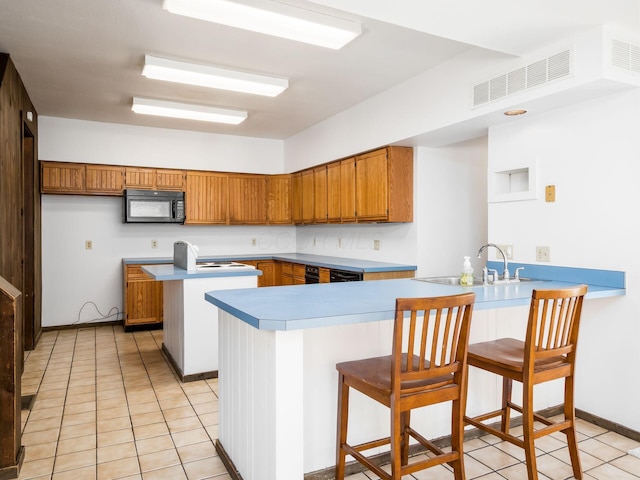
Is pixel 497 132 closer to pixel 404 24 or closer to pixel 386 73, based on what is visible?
pixel 386 73

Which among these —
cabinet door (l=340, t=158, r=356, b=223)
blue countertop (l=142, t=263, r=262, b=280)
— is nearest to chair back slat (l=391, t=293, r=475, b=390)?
blue countertop (l=142, t=263, r=262, b=280)

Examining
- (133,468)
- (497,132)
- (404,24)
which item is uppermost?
(404,24)

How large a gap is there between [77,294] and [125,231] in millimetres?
1000

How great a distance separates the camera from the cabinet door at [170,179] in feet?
19.5

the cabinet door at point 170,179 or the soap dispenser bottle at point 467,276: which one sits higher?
the cabinet door at point 170,179

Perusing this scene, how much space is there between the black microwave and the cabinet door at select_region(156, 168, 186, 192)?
0.13 metres

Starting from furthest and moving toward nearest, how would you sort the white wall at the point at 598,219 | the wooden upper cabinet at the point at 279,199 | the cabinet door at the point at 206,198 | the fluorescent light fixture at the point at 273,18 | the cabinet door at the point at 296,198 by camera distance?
the wooden upper cabinet at the point at 279,199
the cabinet door at the point at 296,198
the cabinet door at the point at 206,198
the white wall at the point at 598,219
the fluorescent light fixture at the point at 273,18

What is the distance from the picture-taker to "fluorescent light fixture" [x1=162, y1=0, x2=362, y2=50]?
2436 millimetres

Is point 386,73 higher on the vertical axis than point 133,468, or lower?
higher

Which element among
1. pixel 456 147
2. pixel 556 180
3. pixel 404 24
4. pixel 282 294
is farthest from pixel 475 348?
pixel 456 147

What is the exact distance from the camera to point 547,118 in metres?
3.16

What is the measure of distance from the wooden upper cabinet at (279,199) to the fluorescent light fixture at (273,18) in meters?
3.78

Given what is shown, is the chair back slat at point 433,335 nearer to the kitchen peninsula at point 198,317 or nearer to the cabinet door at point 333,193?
the kitchen peninsula at point 198,317

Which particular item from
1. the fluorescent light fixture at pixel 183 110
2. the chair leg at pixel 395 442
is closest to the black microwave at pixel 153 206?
the fluorescent light fixture at pixel 183 110
